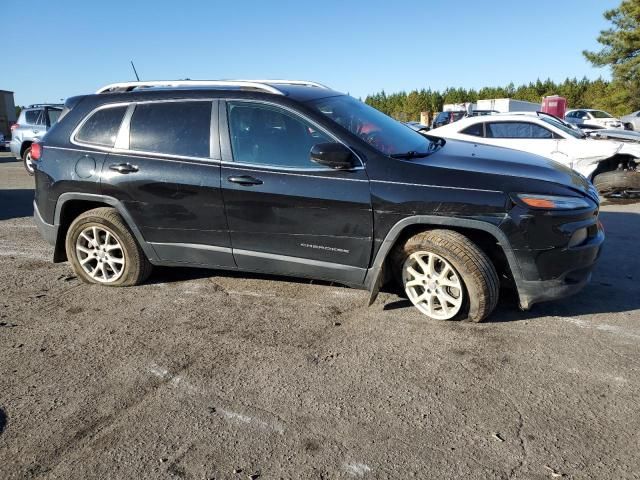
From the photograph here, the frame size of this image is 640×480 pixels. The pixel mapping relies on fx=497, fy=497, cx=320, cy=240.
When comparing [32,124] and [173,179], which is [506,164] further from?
[32,124]

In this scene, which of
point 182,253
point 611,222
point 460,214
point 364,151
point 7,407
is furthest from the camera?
point 611,222

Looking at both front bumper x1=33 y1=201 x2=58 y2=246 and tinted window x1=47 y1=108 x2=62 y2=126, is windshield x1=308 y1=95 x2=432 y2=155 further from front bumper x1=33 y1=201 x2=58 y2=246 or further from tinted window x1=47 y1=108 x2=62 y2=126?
tinted window x1=47 y1=108 x2=62 y2=126

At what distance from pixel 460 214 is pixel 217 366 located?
1940 mm

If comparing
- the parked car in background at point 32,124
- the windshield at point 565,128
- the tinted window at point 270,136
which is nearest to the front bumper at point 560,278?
the tinted window at point 270,136

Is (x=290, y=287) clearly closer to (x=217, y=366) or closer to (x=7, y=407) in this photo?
(x=217, y=366)

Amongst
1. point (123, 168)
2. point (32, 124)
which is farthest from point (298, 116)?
point (32, 124)

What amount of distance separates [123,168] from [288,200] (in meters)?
1.56

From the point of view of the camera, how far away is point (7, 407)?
2.83 meters

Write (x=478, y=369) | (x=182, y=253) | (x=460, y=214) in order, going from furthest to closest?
(x=182, y=253)
(x=460, y=214)
(x=478, y=369)

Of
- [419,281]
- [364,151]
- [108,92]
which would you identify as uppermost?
[108,92]

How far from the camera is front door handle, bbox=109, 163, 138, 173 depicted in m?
4.25

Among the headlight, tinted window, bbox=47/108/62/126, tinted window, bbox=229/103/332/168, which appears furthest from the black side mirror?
tinted window, bbox=47/108/62/126

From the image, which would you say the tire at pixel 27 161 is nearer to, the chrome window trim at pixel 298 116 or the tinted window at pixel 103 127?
the tinted window at pixel 103 127

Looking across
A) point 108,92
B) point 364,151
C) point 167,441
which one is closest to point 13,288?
point 108,92
